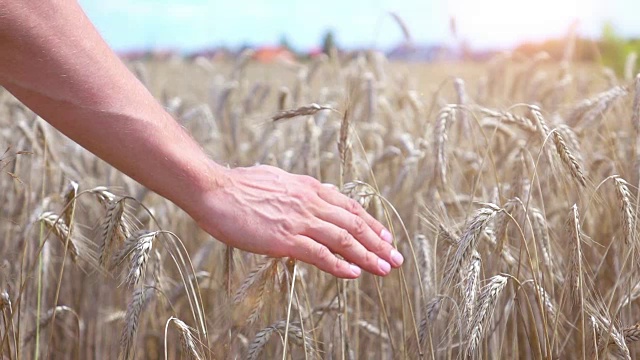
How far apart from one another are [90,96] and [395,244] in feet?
2.49

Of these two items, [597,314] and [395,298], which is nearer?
[597,314]

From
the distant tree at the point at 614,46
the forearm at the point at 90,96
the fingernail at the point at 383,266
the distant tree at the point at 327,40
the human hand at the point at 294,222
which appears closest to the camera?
the forearm at the point at 90,96

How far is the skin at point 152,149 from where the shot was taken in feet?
4.81

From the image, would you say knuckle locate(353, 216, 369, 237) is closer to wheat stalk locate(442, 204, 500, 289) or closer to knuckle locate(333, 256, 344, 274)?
knuckle locate(333, 256, 344, 274)

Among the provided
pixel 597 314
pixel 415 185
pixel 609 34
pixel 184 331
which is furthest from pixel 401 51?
pixel 609 34

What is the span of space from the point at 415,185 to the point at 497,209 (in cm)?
106

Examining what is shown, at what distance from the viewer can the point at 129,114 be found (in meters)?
1.52

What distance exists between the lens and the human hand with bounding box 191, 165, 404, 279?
5.16 feet

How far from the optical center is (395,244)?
1828mm

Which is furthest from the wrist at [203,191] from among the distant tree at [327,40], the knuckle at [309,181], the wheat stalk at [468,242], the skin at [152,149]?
the distant tree at [327,40]

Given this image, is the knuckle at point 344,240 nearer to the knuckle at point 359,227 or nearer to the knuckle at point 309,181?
the knuckle at point 359,227

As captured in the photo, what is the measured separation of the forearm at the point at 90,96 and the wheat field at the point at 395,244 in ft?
0.36

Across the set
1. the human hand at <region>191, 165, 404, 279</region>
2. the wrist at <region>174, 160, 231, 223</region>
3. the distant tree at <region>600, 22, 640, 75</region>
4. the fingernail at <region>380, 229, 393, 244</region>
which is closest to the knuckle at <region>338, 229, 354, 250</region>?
the human hand at <region>191, 165, 404, 279</region>

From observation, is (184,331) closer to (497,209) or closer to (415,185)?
(497,209)
